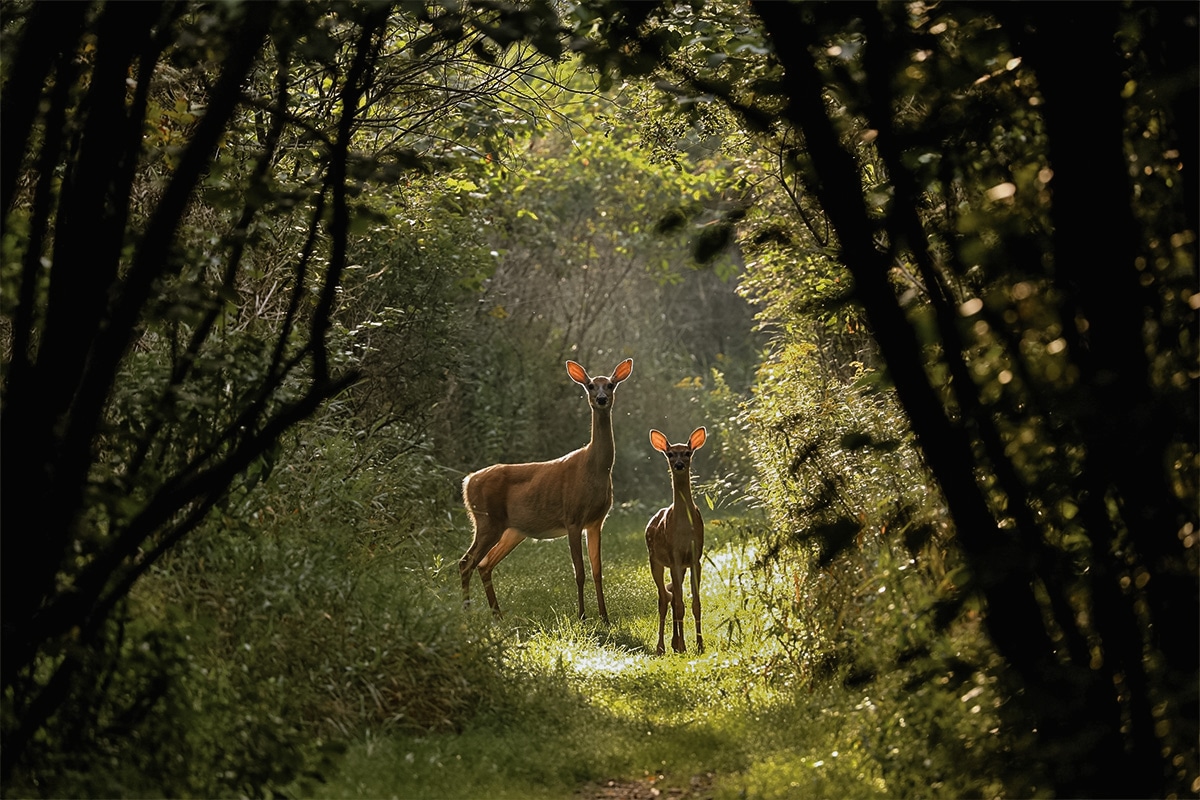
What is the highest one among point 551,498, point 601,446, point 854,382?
point 601,446

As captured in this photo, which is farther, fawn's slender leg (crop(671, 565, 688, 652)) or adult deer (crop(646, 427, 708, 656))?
adult deer (crop(646, 427, 708, 656))

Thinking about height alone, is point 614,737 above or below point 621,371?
below

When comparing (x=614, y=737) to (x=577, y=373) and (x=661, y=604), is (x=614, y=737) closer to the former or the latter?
(x=661, y=604)

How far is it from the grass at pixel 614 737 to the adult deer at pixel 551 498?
207 cm

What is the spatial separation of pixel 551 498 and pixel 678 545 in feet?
7.45

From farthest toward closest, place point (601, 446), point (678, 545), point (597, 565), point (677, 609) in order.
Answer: point (601, 446) → point (597, 565) → point (678, 545) → point (677, 609)

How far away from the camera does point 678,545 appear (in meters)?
9.68

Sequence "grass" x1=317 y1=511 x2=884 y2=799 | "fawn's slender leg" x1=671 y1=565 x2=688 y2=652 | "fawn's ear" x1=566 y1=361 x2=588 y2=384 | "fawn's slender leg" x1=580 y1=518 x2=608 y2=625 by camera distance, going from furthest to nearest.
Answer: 1. "fawn's ear" x1=566 y1=361 x2=588 y2=384
2. "fawn's slender leg" x1=580 y1=518 x2=608 y2=625
3. "fawn's slender leg" x1=671 y1=565 x2=688 y2=652
4. "grass" x1=317 y1=511 x2=884 y2=799

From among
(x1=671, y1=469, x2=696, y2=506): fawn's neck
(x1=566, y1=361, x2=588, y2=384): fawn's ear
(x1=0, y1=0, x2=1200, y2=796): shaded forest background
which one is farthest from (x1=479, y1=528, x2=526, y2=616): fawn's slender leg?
(x1=0, y1=0, x2=1200, y2=796): shaded forest background

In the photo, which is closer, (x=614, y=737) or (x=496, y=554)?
(x=614, y=737)

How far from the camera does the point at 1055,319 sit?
11.6 feet

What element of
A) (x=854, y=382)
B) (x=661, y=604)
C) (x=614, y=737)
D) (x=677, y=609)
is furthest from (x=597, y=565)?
(x=854, y=382)

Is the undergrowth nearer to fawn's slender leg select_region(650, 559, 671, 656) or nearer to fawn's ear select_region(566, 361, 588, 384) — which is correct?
fawn's slender leg select_region(650, 559, 671, 656)

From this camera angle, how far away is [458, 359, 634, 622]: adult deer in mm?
11633
